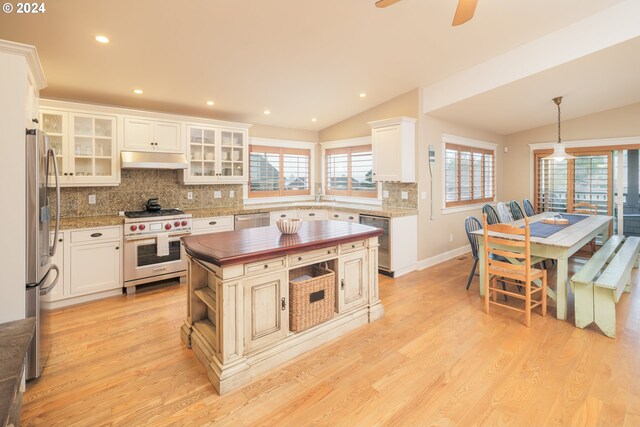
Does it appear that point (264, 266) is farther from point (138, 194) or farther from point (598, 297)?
point (138, 194)

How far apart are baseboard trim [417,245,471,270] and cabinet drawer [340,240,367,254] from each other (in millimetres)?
2287

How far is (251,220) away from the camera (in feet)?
16.3

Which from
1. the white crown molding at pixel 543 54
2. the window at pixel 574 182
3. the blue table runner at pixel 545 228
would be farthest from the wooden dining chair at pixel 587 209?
the white crown molding at pixel 543 54

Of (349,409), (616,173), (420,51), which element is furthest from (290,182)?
(616,173)

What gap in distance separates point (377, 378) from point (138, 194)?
3.98 meters

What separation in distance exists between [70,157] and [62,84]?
2.66ft

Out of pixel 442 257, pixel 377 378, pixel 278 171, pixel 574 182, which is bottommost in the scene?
pixel 377 378

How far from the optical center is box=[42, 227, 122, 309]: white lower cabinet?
3.45m

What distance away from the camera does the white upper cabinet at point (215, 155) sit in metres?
4.72

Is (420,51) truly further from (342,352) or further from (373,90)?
(342,352)

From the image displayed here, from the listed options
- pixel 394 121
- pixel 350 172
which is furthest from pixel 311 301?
pixel 350 172

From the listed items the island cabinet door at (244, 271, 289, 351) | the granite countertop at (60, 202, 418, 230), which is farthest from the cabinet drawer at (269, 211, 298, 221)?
the island cabinet door at (244, 271, 289, 351)

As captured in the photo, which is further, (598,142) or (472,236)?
(598,142)

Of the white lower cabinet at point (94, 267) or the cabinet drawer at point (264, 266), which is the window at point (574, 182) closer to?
the cabinet drawer at point (264, 266)
